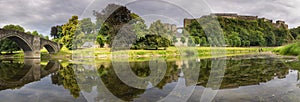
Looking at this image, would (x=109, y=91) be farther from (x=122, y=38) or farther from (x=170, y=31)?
(x=170, y=31)

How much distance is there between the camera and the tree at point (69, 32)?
6325 centimetres

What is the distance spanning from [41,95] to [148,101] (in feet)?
15.8

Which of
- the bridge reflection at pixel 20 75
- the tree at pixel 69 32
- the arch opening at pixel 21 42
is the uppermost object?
the tree at pixel 69 32

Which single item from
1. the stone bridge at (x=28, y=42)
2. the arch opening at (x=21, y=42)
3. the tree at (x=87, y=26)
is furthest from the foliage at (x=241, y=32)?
the arch opening at (x=21, y=42)

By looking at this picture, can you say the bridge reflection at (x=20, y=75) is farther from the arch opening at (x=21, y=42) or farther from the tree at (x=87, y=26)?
the tree at (x=87, y=26)

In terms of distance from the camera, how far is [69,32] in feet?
217

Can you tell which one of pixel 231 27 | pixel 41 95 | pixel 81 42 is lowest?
pixel 41 95

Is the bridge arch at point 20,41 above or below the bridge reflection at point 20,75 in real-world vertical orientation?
above

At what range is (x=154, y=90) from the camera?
36.4ft

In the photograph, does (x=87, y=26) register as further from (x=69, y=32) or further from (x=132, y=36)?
(x=132, y=36)

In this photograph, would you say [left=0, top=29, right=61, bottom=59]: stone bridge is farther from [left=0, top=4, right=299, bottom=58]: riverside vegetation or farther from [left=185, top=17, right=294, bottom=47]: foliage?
[left=185, top=17, right=294, bottom=47]: foliage

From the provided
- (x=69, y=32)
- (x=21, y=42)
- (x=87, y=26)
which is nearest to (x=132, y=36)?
(x=87, y=26)

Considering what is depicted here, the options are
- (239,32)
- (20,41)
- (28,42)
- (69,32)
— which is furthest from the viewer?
(239,32)

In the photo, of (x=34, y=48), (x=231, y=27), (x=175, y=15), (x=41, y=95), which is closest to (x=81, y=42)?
(x=34, y=48)
